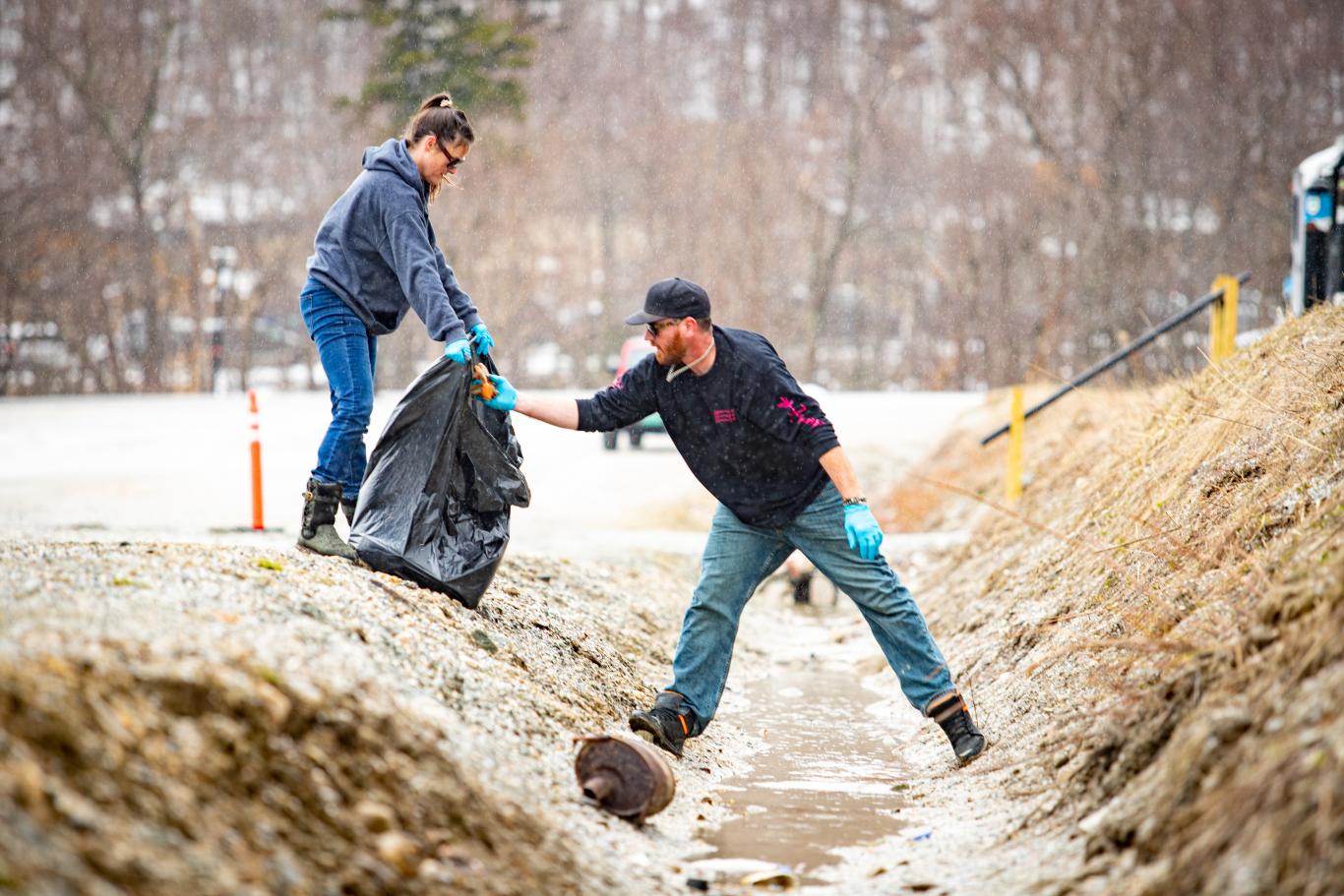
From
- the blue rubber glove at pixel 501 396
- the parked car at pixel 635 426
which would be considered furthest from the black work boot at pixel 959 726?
the parked car at pixel 635 426

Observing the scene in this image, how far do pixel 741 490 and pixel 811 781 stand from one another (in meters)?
1.27

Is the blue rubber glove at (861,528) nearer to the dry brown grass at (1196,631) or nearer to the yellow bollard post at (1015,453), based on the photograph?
the dry brown grass at (1196,631)

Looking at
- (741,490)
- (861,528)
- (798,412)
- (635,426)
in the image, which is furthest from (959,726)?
(635,426)

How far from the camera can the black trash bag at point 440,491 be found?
5.88 meters

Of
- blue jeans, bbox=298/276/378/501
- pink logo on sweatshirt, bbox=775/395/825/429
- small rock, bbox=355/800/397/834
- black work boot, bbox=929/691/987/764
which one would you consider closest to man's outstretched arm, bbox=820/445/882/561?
pink logo on sweatshirt, bbox=775/395/825/429

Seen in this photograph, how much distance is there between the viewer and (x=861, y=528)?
214 inches

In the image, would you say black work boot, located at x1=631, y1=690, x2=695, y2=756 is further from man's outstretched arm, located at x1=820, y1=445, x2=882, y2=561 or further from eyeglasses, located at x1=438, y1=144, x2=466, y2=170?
eyeglasses, located at x1=438, y1=144, x2=466, y2=170

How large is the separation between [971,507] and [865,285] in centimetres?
2033

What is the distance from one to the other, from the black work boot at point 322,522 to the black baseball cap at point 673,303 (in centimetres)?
161

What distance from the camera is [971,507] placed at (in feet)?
48.4

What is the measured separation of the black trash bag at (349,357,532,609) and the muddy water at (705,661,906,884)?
1.46 meters

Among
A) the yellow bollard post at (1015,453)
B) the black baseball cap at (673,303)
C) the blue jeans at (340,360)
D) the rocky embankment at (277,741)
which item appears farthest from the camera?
the yellow bollard post at (1015,453)

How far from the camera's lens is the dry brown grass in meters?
3.31

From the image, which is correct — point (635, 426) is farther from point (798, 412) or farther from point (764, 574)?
point (798, 412)
